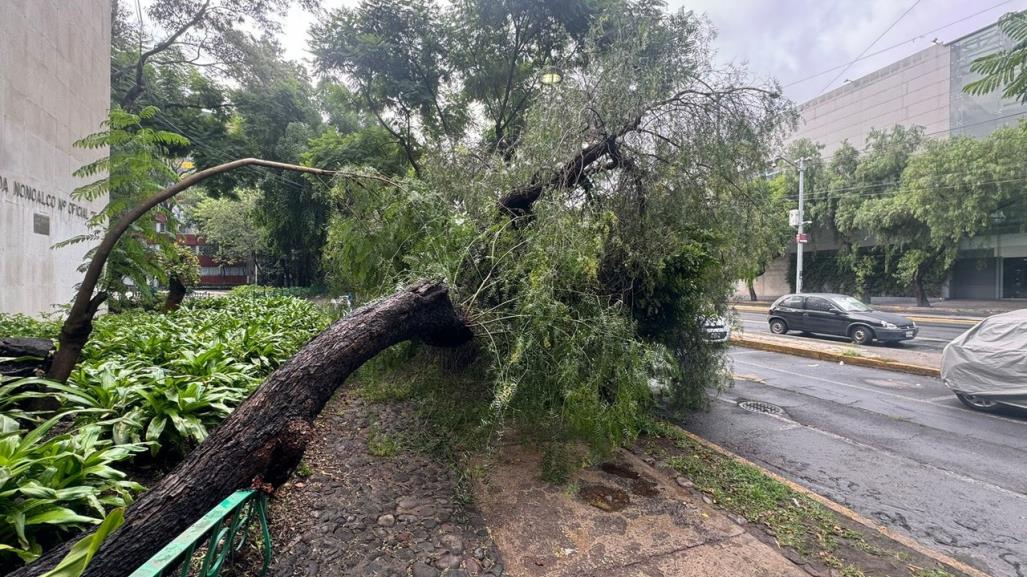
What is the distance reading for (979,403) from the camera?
6.13 meters

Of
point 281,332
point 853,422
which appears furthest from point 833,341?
point 281,332

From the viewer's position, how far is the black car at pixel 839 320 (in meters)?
11.0

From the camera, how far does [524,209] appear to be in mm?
4770

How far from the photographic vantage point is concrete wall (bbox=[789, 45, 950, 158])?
22578mm

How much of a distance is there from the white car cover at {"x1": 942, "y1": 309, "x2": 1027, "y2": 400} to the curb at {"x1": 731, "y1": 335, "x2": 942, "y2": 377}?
63 cm

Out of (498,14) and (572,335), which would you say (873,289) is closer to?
(498,14)

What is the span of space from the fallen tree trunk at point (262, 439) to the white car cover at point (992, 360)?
7326 millimetres

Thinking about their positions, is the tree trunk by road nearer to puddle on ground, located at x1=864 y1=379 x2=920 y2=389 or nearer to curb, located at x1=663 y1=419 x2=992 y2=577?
curb, located at x1=663 y1=419 x2=992 y2=577

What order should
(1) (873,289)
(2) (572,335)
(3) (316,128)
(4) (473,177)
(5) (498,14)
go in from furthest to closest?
(1) (873,289)
(3) (316,128)
(5) (498,14)
(4) (473,177)
(2) (572,335)

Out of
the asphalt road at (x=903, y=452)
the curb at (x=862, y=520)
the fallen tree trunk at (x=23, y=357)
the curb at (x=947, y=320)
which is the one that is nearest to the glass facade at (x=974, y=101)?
the curb at (x=947, y=320)

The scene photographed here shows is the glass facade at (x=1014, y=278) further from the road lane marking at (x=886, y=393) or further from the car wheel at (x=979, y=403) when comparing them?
the car wheel at (x=979, y=403)

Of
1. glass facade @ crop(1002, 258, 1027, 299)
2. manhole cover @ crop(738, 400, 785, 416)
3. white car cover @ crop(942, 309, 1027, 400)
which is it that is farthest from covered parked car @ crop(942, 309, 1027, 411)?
glass facade @ crop(1002, 258, 1027, 299)

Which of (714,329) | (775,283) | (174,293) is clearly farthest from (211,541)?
(775,283)

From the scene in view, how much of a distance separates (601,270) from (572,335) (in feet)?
3.65
